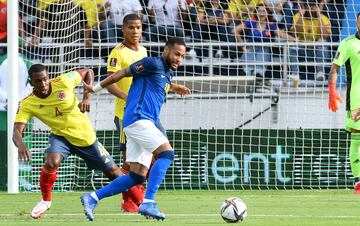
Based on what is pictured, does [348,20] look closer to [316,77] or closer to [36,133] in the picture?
[316,77]

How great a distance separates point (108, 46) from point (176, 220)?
27.6 feet

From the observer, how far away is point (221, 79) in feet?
63.4

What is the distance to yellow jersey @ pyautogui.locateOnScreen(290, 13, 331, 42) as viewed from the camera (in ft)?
64.1

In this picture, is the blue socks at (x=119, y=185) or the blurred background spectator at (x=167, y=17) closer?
the blue socks at (x=119, y=185)

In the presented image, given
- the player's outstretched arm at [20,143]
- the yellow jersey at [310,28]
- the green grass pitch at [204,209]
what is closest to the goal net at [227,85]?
the yellow jersey at [310,28]

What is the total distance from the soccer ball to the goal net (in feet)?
24.7

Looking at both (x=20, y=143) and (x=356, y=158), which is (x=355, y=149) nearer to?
(x=356, y=158)

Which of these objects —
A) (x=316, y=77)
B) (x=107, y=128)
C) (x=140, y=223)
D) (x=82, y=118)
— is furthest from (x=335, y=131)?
(x=140, y=223)

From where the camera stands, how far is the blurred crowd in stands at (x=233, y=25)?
19047mm

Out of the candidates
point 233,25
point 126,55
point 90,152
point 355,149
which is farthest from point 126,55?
point 233,25

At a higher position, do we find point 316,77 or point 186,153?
point 316,77

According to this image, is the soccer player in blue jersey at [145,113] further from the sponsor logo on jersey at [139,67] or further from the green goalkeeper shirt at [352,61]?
the green goalkeeper shirt at [352,61]

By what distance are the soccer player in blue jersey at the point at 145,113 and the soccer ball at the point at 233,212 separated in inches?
33.5

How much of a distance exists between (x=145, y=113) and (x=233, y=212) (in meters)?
1.53
